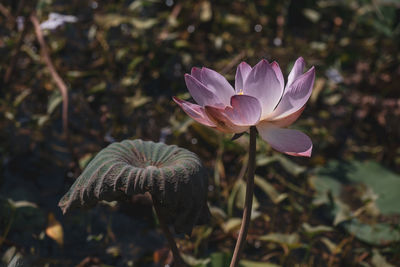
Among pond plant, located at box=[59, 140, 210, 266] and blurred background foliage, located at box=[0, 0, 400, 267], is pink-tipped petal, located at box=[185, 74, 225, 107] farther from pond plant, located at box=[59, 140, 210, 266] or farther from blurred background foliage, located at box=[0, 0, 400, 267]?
blurred background foliage, located at box=[0, 0, 400, 267]

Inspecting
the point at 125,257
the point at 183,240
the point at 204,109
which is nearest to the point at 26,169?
the point at 125,257

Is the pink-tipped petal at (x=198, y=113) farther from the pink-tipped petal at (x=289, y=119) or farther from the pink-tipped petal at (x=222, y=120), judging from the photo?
the pink-tipped petal at (x=289, y=119)

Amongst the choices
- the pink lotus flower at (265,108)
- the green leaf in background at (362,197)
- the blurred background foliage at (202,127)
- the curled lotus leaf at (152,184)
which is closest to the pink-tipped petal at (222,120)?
the pink lotus flower at (265,108)

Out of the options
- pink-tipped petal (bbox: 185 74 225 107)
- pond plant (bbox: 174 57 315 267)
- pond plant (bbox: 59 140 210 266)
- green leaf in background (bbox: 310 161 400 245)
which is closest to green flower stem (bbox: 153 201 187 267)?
pond plant (bbox: 59 140 210 266)

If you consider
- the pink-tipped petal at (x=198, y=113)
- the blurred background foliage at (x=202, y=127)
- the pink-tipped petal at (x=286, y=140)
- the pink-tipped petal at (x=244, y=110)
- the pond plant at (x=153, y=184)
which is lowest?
the blurred background foliage at (x=202, y=127)

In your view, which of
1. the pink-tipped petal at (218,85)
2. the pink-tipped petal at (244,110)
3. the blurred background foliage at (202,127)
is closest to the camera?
the pink-tipped petal at (244,110)

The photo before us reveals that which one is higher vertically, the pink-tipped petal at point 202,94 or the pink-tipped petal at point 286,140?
the pink-tipped petal at point 202,94

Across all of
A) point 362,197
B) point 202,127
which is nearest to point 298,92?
point 202,127
